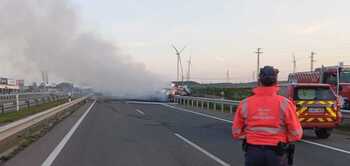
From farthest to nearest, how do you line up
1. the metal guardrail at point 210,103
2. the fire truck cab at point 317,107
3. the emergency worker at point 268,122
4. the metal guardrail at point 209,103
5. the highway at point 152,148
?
the metal guardrail at point 210,103
the metal guardrail at point 209,103
the fire truck cab at point 317,107
the highway at point 152,148
the emergency worker at point 268,122

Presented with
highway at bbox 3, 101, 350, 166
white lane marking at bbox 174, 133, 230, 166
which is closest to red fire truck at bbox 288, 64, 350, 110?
highway at bbox 3, 101, 350, 166

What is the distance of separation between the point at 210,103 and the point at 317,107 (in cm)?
2542

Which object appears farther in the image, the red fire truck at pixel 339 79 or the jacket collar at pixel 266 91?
the red fire truck at pixel 339 79

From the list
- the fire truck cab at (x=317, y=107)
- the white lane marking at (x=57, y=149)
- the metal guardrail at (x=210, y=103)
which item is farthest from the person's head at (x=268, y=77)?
the metal guardrail at (x=210, y=103)

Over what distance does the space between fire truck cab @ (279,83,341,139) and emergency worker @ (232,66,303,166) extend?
41.0 feet

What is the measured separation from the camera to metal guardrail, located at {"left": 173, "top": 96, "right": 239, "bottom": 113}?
1445 inches

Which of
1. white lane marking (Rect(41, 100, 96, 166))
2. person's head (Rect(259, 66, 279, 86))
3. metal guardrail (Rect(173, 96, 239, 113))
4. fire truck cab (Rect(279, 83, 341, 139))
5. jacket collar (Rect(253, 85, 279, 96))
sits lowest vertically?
white lane marking (Rect(41, 100, 96, 166))

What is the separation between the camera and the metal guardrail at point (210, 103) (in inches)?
1445

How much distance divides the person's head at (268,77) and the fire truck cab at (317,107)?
12.5 metres

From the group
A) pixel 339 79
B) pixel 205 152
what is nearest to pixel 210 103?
pixel 339 79

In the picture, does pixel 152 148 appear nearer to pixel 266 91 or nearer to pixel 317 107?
pixel 317 107

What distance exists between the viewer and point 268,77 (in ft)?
20.9

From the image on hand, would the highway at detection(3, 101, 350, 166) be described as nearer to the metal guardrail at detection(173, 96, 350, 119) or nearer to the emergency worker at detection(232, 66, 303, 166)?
the emergency worker at detection(232, 66, 303, 166)

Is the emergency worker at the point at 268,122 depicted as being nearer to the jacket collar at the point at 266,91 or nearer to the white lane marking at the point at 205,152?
the jacket collar at the point at 266,91
